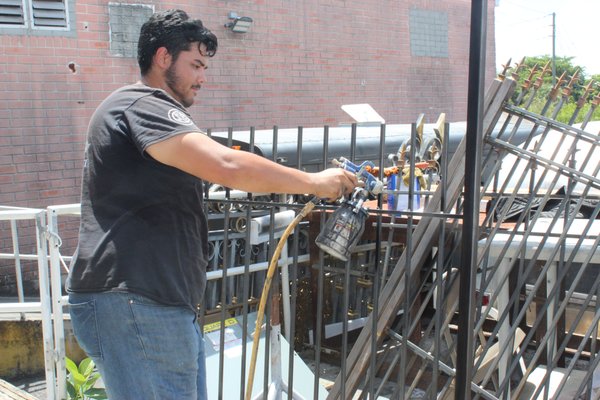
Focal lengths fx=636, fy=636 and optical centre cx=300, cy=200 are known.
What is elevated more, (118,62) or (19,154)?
(118,62)

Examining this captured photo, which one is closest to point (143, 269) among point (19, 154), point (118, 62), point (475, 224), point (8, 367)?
point (475, 224)

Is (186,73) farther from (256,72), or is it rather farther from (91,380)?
(256,72)

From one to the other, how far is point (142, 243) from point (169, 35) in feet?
2.43

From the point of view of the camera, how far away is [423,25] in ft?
39.8

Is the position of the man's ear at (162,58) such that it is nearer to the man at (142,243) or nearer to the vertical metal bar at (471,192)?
the man at (142,243)

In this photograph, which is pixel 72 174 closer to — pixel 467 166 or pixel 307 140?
pixel 307 140

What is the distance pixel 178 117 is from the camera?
6.65ft

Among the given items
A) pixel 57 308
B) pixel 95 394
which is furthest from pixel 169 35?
pixel 95 394

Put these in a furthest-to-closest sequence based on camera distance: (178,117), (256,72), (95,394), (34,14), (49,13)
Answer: (256,72)
(49,13)
(34,14)
(95,394)
(178,117)

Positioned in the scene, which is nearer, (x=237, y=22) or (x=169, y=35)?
(x=169, y=35)

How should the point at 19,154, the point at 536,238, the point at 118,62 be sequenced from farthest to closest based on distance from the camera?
1. the point at 118,62
2. the point at 19,154
3. the point at 536,238

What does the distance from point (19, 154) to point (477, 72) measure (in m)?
6.67

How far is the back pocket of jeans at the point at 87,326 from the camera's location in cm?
216

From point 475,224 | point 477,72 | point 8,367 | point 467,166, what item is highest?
point 477,72
